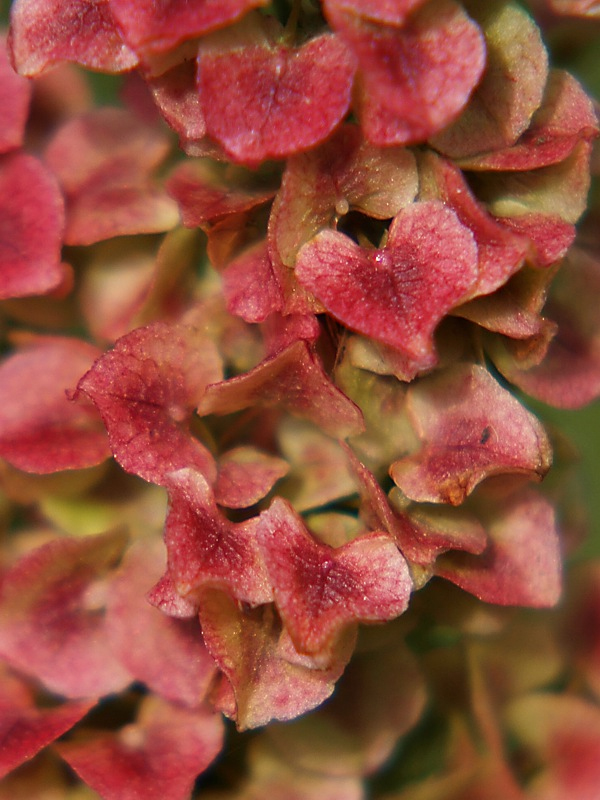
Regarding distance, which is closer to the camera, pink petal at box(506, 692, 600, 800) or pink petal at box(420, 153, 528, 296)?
pink petal at box(420, 153, 528, 296)

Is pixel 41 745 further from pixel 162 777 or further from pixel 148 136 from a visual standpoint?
pixel 148 136

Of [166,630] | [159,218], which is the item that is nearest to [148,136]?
[159,218]

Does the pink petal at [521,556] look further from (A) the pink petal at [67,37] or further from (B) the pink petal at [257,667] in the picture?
(A) the pink petal at [67,37]

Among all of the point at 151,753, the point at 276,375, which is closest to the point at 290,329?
the point at 276,375

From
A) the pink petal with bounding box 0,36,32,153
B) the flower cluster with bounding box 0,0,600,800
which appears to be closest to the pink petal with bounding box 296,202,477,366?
the flower cluster with bounding box 0,0,600,800

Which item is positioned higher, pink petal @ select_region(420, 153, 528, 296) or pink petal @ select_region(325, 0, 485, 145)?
pink petal @ select_region(325, 0, 485, 145)

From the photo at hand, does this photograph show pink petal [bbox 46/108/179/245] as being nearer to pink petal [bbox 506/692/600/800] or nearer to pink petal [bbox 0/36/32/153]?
pink petal [bbox 0/36/32/153]

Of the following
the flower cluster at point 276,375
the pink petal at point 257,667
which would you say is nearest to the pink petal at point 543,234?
the flower cluster at point 276,375
